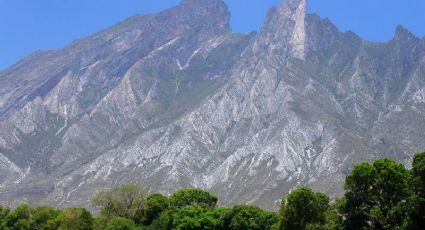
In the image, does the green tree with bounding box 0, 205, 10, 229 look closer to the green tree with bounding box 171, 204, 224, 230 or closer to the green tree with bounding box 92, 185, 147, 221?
the green tree with bounding box 92, 185, 147, 221

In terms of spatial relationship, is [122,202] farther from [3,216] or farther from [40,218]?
[3,216]

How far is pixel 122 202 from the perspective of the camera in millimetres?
117875

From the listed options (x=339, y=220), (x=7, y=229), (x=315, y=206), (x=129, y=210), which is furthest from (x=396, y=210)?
(x=7, y=229)

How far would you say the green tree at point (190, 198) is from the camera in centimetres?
12119

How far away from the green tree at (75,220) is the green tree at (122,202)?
407 inches

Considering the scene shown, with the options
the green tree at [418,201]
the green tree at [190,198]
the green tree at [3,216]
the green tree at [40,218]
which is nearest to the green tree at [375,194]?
the green tree at [418,201]

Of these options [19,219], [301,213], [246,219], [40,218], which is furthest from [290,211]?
[19,219]

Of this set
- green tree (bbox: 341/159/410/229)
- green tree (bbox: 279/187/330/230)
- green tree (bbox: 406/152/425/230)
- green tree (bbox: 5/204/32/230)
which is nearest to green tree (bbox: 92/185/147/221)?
green tree (bbox: 5/204/32/230)

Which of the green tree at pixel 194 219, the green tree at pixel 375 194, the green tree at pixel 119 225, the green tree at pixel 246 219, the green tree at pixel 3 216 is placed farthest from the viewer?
the green tree at pixel 3 216

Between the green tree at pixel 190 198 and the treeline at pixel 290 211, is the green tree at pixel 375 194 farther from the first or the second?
the green tree at pixel 190 198

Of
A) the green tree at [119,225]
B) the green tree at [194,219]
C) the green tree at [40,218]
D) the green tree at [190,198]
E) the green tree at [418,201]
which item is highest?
the green tree at [190,198]

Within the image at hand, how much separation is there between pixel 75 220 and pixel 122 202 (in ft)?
62.0

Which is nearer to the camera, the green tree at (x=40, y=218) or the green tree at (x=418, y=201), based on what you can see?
the green tree at (x=418, y=201)

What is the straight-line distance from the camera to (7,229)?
371 feet
